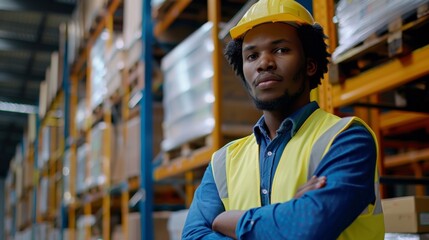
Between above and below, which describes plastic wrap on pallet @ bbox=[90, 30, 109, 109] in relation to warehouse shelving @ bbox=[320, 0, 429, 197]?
above

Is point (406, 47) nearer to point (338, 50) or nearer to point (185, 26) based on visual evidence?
point (338, 50)

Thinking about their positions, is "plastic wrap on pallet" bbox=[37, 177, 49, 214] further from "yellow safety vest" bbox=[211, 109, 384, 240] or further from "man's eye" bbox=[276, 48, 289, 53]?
"man's eye" bbox=[276, 48, 289, 53]

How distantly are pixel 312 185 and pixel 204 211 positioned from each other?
544mm

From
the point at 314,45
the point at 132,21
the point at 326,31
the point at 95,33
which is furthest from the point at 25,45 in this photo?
the point at 314,45

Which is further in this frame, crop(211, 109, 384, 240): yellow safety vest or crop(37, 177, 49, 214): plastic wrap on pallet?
crop(37, 177, 49, 214): plastic wrap on pallet

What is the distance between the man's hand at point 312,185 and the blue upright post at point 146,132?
3.48 meters

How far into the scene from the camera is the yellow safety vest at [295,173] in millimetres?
1706

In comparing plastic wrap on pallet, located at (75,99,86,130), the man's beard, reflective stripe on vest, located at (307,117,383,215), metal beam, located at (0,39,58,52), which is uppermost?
metal beam, located at (0,39,58,52)

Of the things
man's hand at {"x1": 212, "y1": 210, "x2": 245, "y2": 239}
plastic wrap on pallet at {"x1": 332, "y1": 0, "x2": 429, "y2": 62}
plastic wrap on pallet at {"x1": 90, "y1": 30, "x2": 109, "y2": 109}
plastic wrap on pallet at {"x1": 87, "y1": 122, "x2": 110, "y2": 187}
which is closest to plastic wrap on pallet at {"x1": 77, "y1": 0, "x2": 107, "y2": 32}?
plastic wrap on pallet at {"x1": 90, "y1": 30, "x2": 109, "y2": 109}

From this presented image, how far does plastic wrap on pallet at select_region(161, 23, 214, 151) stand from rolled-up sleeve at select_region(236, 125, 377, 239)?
2112 mm

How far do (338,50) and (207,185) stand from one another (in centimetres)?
113

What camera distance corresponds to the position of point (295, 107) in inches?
77.0

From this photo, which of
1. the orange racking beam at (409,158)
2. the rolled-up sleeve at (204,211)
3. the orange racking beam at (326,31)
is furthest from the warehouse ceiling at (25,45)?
the rolled-up sleeve at (204,211)

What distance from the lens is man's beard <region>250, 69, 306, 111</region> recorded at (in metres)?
1.90
